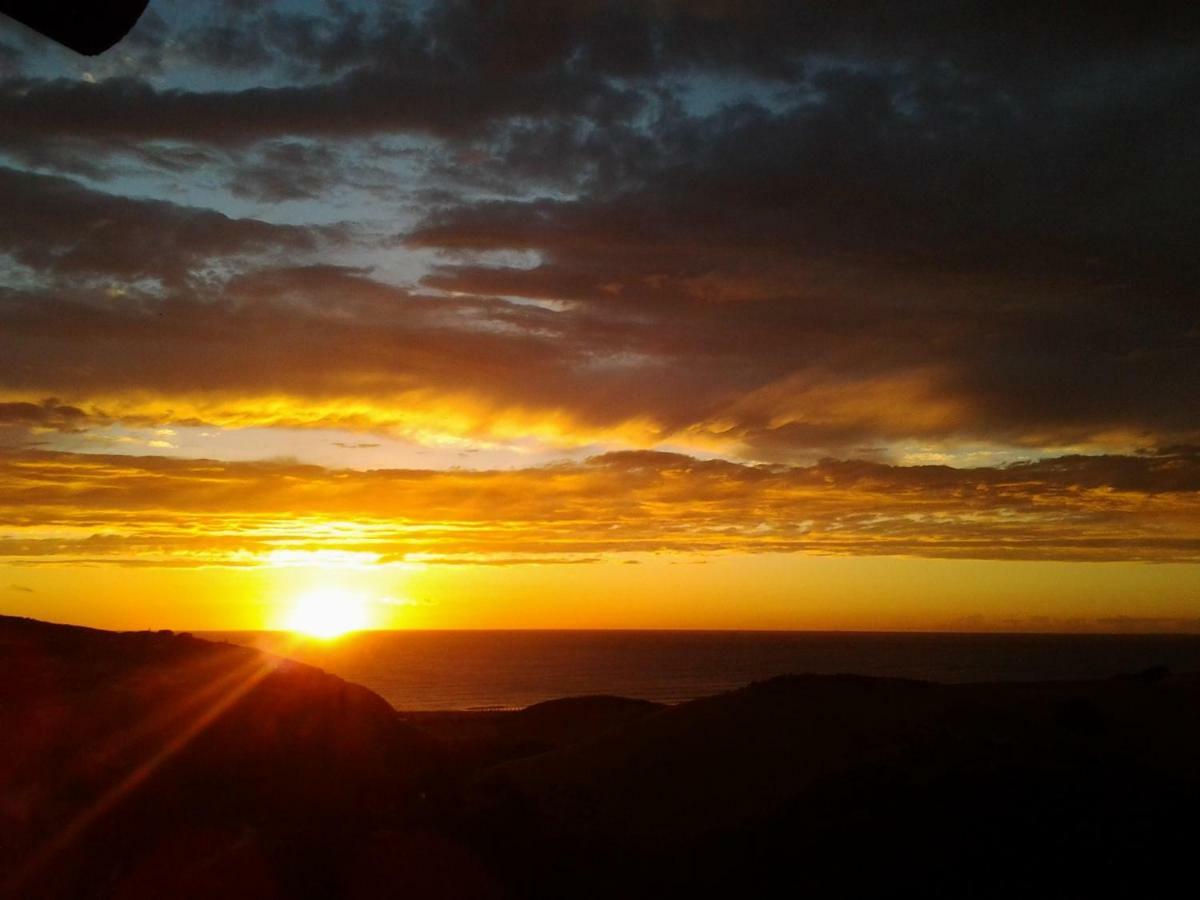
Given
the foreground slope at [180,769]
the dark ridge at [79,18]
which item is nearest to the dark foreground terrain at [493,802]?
the foreground slope at [180,769]

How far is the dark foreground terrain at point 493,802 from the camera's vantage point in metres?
11.6

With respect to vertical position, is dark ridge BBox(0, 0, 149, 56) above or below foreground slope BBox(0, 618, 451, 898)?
above

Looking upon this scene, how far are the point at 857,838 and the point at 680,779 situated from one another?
13.2 ft

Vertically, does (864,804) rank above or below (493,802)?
below

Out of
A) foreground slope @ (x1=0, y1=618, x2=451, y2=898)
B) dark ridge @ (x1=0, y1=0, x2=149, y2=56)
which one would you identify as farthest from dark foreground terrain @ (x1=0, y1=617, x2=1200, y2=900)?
dark ridge @ (x1=0, y1=0, x2=149, y2=56)

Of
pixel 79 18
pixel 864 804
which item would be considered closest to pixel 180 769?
pixel 864 804

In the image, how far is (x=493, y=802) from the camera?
14023mm

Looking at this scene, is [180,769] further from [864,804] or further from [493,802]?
[864,804]

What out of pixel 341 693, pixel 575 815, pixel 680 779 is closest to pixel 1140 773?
pixel 680 779

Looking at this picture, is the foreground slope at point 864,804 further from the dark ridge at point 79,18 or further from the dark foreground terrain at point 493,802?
the dark ridge at point 79,18

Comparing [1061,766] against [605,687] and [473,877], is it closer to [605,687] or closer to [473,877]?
[473,877]

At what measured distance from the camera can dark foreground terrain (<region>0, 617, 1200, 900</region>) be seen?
38.0ft

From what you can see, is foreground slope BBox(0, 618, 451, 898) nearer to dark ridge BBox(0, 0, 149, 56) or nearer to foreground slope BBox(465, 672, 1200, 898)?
foreground slope BBox(465, 672, 1200, 898)

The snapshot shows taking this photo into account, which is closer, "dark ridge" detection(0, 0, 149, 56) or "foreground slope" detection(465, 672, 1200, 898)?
"dark ridge" detection(0, 0, 149, 56)
